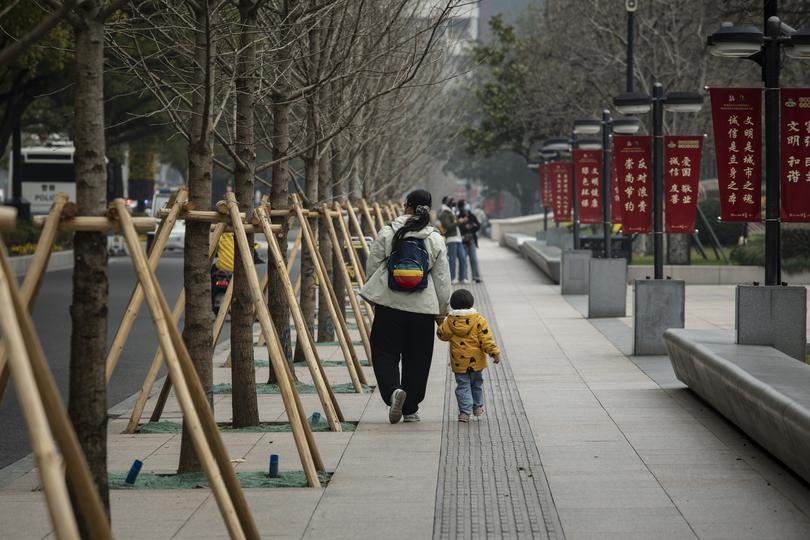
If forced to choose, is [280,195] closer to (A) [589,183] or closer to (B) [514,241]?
(A) [589,183]

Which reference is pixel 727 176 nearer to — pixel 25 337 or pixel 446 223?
pixel 25 337

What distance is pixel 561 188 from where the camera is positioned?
34.3 meters

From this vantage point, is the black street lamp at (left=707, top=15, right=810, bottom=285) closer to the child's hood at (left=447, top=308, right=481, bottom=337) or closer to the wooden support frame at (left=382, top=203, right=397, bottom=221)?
the child's hood at (left=447, top=308, right=481, bottom=337)

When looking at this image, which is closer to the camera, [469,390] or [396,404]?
[396,404]

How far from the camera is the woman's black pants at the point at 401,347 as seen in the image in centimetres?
1108

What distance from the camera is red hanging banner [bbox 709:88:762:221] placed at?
1340 cm

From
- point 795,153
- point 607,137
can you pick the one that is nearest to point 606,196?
point 607,137

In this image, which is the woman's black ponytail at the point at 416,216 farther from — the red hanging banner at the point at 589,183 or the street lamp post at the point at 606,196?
the red hanging banner at the point at 589,183

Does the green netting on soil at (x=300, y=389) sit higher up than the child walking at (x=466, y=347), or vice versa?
the child walking at (x=466, y=347)

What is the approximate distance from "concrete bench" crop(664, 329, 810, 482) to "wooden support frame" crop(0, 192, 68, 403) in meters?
4.13

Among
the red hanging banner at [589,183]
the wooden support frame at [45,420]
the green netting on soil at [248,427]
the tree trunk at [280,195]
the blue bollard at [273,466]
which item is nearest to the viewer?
the wooden support frame at [45,420]

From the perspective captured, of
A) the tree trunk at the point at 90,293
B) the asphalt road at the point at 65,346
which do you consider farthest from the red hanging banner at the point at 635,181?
the tree trunk at the point at 90,293

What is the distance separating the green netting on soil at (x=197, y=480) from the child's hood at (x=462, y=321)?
8.21 feet

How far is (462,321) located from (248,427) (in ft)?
5.99
